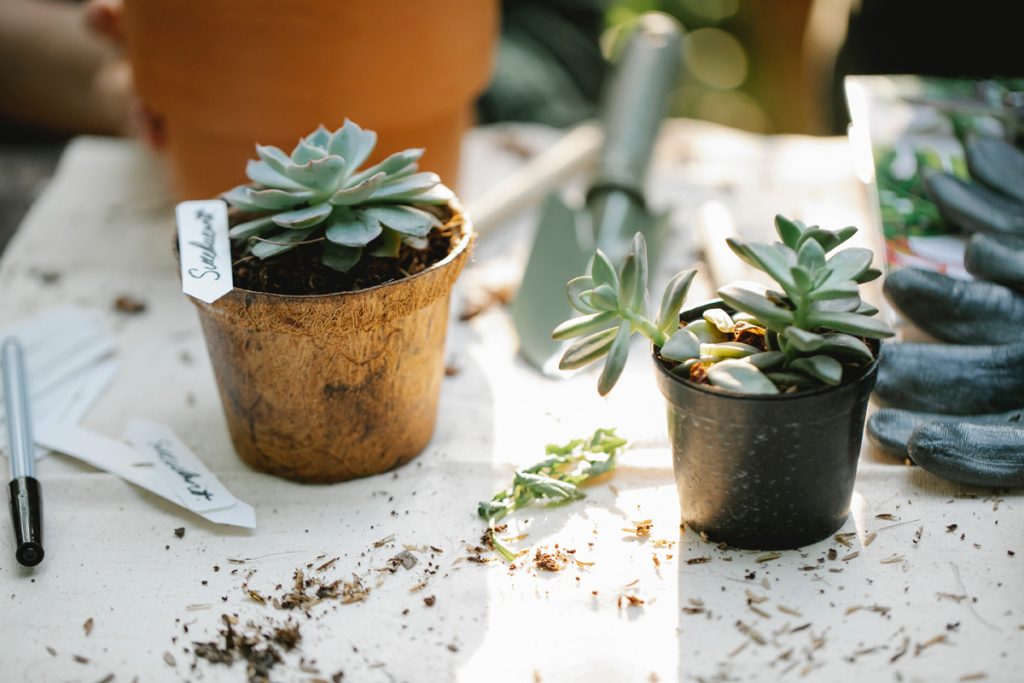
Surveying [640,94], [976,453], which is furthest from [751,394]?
[640,94]

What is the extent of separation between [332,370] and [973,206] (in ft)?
2.44

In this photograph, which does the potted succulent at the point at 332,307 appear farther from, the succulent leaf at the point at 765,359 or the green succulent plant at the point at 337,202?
the succulent leaf at the point at 765,359

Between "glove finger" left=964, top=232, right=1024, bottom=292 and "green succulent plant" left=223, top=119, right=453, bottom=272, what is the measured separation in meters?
0.54

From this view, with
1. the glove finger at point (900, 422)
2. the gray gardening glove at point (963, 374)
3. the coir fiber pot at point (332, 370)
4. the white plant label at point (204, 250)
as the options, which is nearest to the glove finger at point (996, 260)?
the gray gardening glove at point (963, 374)

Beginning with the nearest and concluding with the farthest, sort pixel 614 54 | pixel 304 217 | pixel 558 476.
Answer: pixel 304 217 → pixel 558 476 → pixel 614 54

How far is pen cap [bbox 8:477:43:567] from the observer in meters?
0.78

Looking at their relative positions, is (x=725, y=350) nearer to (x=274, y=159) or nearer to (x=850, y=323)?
(x=850, y=323)

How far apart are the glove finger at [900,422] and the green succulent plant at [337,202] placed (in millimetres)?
441

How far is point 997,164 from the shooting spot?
1.13 m

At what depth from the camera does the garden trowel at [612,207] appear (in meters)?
1.14

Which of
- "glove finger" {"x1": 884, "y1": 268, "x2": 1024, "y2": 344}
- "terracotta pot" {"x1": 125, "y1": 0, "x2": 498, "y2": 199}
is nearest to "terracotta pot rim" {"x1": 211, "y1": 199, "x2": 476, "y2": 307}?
"terracotta pot" {"x1": 125, "y1": 0, "x2": 498, "y2": 199}

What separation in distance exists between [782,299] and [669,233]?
0.63 metres

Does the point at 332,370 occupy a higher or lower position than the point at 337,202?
lower

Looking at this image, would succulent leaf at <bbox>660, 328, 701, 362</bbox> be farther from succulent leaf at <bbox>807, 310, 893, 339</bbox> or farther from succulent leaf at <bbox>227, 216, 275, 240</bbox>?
succulent leaf at <bbox>227, 216, 275, 240</bbox>
